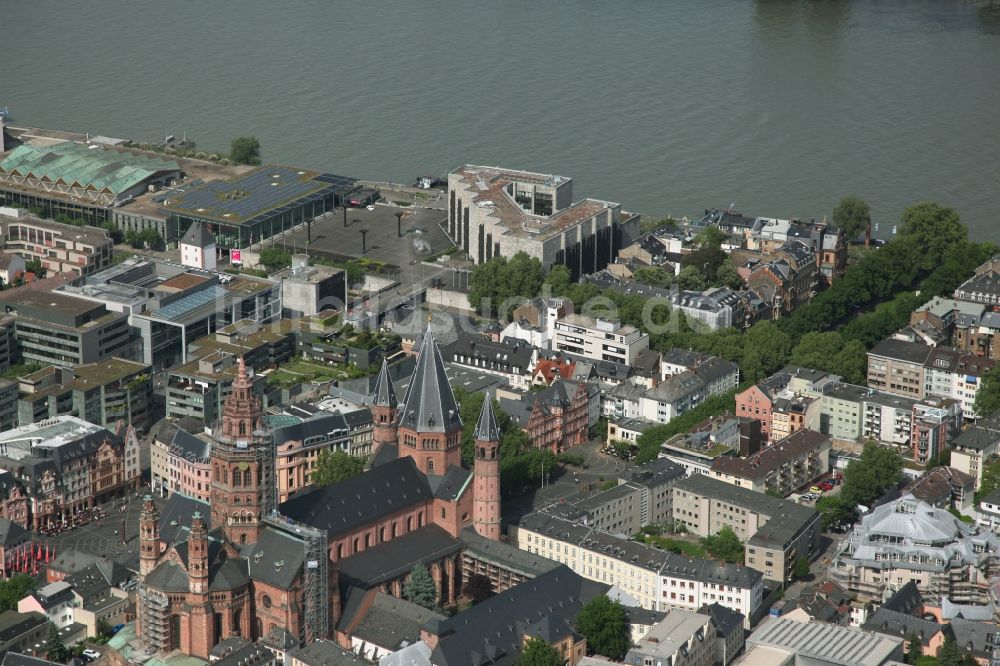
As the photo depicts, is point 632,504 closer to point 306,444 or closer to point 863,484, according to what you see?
point 863,484

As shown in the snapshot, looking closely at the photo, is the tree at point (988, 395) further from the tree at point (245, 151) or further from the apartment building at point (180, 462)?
the tree at point (245, 151)

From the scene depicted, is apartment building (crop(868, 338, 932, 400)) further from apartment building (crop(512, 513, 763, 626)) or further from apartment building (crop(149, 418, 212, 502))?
apartment building (crop(149, 418, 212, 502))

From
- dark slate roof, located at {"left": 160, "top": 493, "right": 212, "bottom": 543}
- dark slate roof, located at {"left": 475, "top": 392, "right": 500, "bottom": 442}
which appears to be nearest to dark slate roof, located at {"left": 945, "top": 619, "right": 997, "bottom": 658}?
dark slate roof, located at {"left": 475, "top": 392, "right": 500, "bottom": 442}

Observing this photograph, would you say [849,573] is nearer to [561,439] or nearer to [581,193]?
[561,439]

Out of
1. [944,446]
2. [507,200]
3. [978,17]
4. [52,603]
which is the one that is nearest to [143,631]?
[52,603]

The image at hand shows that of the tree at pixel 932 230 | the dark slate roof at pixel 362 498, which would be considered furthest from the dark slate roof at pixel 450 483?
the tree at pixel 932 230
